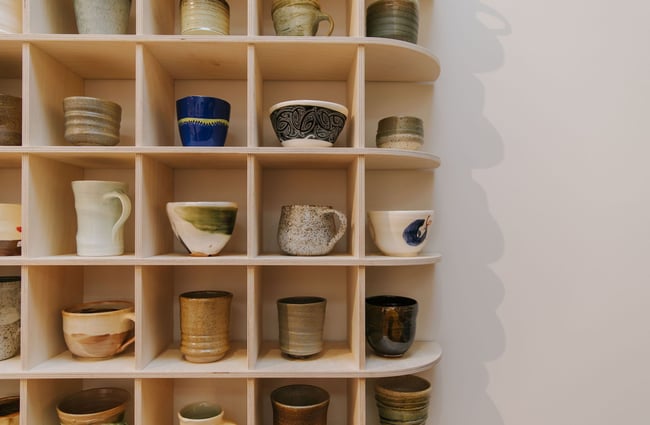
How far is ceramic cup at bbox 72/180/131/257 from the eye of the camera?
92cm

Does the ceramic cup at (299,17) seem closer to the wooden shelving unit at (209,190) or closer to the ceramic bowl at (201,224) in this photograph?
the wooden shelving unit at (209,190)

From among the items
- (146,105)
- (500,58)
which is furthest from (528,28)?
(146,105)

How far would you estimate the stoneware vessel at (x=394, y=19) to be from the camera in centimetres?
97

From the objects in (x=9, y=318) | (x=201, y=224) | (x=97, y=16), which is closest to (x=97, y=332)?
(x=9, y=318)

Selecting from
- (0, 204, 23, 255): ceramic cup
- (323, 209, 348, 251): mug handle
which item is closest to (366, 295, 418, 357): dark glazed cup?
(323, 209, 348, 251): mug handle

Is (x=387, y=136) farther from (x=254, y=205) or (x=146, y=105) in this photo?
(x=146, y=105)

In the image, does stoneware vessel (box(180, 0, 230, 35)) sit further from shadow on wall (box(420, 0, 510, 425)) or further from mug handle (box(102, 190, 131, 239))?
shadow on wall (box(420, 0, 510, 425))

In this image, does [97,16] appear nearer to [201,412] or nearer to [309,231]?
[309,231]

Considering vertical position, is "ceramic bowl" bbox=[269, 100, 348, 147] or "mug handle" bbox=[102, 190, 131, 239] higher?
"ceramic bowl" bbox=[269, 100, 348, 147]

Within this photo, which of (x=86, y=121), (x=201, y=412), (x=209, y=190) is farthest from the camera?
(x=209, y=190)

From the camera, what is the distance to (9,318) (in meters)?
0.94

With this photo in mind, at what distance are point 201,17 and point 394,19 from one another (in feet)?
1.42

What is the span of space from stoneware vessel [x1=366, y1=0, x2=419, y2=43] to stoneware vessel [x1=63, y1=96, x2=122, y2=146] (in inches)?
24.8

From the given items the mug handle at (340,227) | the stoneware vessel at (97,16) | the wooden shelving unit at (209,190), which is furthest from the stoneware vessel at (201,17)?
the mug handle at (340,227)
